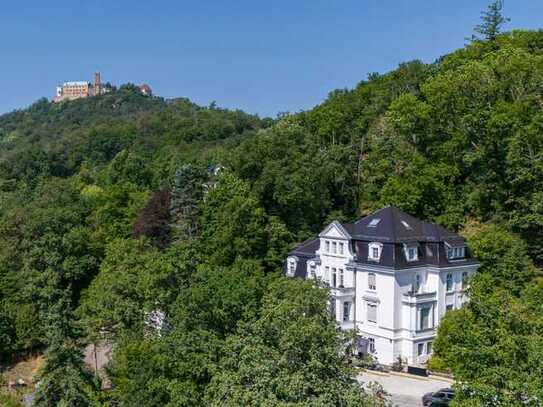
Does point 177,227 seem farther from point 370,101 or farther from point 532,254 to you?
point 370,101

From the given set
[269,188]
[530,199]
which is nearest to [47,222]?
[269,188]

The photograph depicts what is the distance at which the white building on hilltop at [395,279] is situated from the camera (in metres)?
39.8

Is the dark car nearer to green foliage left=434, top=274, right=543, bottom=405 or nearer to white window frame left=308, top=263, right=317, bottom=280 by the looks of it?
green foliage left=434, top=274, right=543, bottom=405

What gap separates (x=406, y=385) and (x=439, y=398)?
12.4 ft

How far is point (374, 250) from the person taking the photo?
41.3m

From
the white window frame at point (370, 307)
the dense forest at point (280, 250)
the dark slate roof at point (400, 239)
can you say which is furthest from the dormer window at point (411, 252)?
the dense forest at point (280, 250)

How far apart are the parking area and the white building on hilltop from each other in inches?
93.8

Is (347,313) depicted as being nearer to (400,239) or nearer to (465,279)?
(400,239)

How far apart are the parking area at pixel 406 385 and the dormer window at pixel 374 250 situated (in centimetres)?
720

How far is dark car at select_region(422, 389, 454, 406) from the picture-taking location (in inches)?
1236

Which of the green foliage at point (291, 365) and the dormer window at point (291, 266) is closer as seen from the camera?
the green foliage at point (291, 365)

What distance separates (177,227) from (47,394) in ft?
75.5

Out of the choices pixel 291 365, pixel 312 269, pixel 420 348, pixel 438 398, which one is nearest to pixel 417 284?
pixel 420 348

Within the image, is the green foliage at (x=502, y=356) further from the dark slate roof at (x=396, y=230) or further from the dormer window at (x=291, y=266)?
the dormer window at (x=291, y=266)
